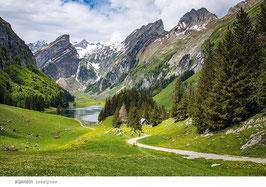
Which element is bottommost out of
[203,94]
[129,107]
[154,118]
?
[154,118]

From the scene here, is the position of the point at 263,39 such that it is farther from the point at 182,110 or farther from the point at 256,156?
the point at 182,110

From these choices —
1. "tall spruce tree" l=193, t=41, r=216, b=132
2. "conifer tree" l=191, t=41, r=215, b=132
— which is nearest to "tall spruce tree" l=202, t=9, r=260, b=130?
"tall spruce tree" l=193, t=41, r=216, b=132

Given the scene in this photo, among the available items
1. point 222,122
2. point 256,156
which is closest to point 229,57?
point 222,122

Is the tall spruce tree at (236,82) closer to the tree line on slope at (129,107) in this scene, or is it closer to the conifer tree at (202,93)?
the conifer tree at (202,93)

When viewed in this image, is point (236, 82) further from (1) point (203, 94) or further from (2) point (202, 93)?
(2) point (202, 93)

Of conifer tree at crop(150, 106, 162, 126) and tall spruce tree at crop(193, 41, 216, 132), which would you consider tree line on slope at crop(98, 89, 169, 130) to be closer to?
conifer tree at crop(150, 106, 162, 126)

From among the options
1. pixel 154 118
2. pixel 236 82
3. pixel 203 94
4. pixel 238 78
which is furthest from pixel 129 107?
pixel 238 78

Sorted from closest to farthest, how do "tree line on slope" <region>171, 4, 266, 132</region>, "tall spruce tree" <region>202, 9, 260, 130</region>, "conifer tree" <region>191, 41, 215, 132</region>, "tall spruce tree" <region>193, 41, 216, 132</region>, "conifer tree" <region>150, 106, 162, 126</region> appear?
"tree line on slope" <region>171, 4, 266, 132</region>, "tall spruce tree" <region>202, 9, 260, 130</region>, "tall spruce tree" <region>193, 41, 216, 132</region>, "conifer tree" <region>191, 41, 215, 132</region>, "conifer tree" <region>150, 106, 162, 126</region>

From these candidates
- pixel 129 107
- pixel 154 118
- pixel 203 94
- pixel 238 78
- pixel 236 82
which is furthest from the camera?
pixel 129 107

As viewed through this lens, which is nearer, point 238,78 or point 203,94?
point 238,78
